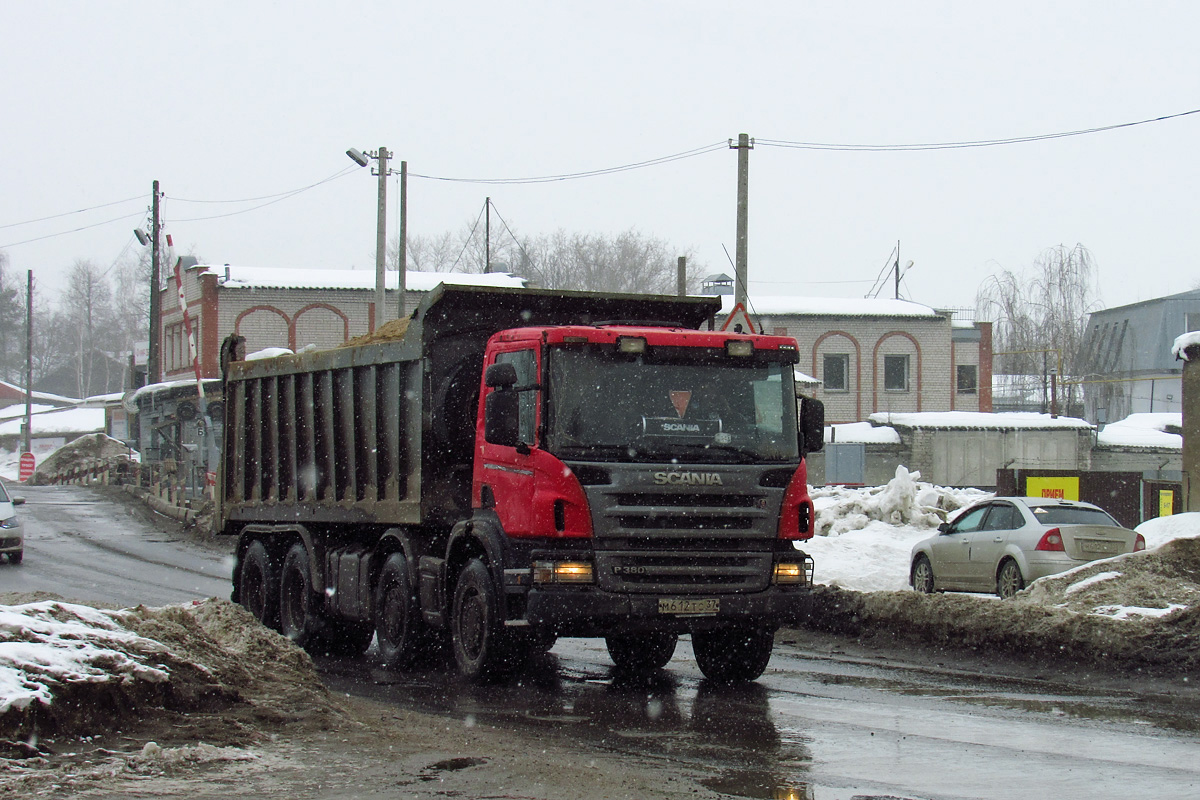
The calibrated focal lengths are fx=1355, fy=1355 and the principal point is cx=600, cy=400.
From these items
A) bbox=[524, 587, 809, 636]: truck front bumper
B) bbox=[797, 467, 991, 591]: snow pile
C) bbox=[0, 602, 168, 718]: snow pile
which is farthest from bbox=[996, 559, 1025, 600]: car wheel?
bbox=[0, 602, 168, 718]: snow pile

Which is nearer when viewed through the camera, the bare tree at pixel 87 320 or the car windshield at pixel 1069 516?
the car windshield at pixel 1069 516

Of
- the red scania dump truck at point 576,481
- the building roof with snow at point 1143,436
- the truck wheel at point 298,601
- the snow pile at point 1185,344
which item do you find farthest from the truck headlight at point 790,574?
the building roof with snow at point 1143,436

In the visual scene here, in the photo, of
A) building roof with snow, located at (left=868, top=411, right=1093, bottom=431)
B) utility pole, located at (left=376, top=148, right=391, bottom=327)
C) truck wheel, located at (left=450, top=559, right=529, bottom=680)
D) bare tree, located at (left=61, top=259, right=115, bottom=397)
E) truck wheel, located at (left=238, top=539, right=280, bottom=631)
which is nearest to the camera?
truck wheel, located at (left=450, top=559, right=529, bottom=680)

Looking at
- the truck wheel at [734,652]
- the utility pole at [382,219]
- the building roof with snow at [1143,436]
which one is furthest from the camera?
the building roof with snow at [1143,436]

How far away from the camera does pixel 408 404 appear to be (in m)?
11.5

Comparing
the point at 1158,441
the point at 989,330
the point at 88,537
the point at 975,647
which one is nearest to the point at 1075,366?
the point at 989,330

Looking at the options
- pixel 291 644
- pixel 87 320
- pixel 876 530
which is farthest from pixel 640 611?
pixel 87 320

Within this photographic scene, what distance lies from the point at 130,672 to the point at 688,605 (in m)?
4.04

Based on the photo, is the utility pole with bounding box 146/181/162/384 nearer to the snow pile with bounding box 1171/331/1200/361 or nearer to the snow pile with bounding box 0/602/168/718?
the snow pile with bounding box 1171/331/1200/361

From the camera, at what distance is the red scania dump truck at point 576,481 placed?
983cm

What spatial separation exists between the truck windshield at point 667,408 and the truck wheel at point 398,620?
2.61 metres

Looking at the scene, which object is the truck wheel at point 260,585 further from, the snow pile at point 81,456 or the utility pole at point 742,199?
the snow pile at point 81,456

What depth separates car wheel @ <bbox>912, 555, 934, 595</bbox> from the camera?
18.8 metres

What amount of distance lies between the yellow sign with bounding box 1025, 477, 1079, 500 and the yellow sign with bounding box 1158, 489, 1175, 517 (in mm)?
1870
